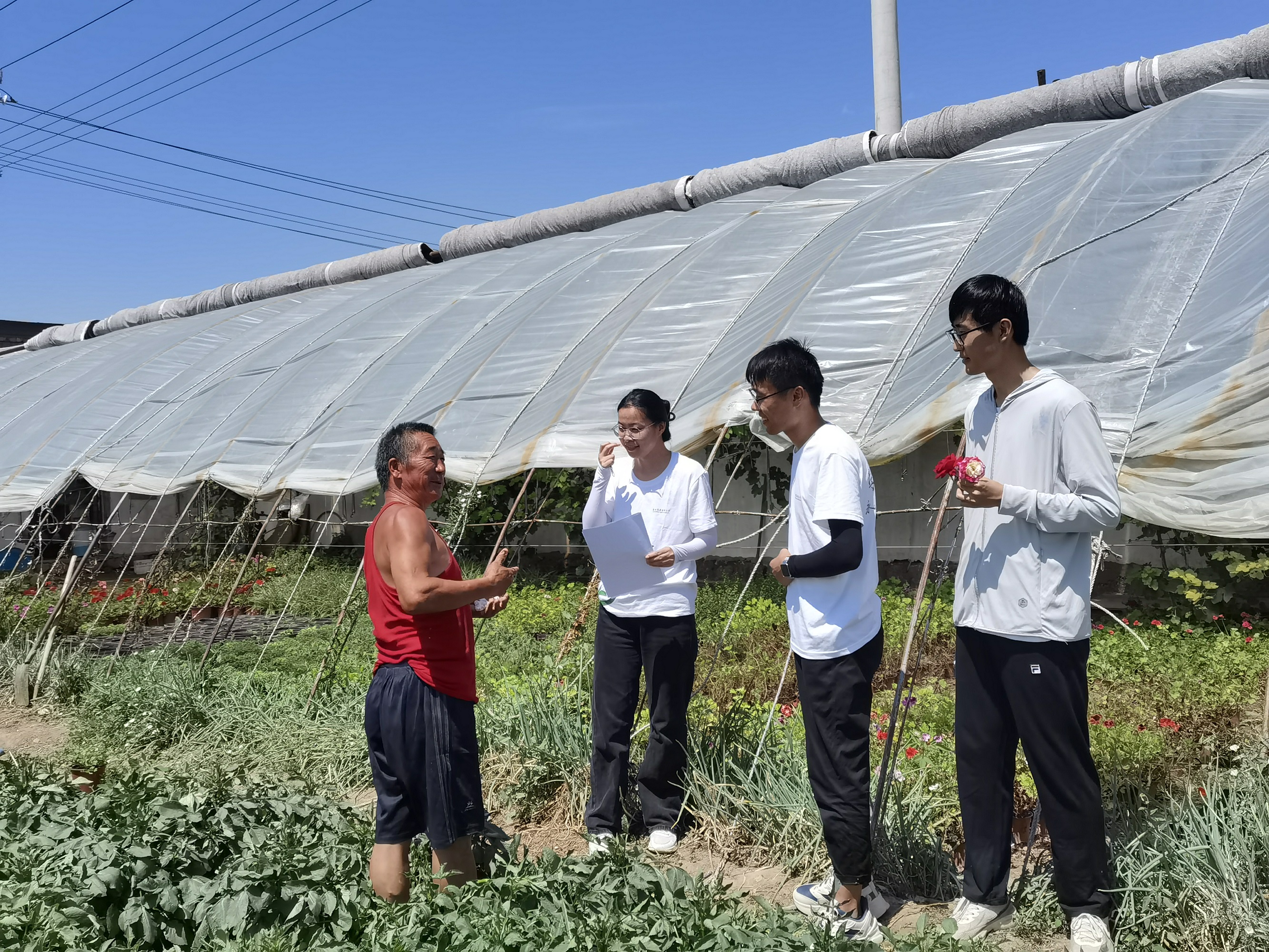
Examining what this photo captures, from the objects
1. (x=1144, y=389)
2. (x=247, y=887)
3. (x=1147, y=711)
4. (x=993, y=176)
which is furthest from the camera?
(x=993, y=176)

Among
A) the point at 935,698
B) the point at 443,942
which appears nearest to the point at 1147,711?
the point at 935,698

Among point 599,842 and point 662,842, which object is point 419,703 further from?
point 662,842

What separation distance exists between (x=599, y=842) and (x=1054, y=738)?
1690mm

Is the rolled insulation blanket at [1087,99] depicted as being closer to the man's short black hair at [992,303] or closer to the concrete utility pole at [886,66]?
the concrete utility pole at [886,66]

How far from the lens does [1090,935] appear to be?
283 centimetres

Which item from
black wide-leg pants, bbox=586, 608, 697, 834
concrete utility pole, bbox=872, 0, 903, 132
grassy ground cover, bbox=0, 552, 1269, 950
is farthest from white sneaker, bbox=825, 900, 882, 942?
concrete utility pole, bbox=872, 0, 903, 132

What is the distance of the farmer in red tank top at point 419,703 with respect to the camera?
309 cm

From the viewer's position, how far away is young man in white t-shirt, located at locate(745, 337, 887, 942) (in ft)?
10.1

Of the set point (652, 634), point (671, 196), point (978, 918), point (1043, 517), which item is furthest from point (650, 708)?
point (671, 196)

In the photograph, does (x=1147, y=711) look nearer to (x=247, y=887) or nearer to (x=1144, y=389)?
(x=1144, y=389)

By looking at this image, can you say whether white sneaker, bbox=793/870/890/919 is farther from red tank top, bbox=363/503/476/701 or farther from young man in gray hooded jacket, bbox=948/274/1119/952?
red tank top, bbox=363/503/476/701

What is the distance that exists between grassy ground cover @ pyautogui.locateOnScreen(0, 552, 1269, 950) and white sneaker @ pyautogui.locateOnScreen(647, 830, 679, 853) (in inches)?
5.7

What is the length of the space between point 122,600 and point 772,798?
9.50m

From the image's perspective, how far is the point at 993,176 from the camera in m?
7.39
